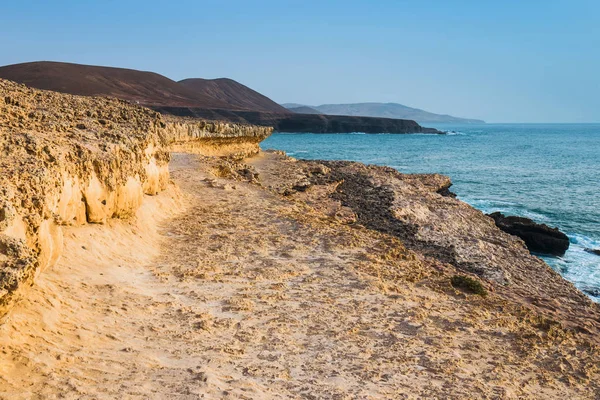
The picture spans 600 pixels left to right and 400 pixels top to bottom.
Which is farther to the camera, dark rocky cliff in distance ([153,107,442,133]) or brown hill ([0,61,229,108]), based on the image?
dark rocky cliff in distance ([153,107,442,133])

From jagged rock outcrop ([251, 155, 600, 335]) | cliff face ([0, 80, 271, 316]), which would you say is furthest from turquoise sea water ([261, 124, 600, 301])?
cliff face ([0, 80, 271, 316])

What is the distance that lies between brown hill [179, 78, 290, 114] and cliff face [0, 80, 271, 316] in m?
158

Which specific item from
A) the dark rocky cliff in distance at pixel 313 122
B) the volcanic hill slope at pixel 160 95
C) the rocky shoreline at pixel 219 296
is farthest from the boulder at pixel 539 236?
the dark rocky cliff in distance at pixel 313 122

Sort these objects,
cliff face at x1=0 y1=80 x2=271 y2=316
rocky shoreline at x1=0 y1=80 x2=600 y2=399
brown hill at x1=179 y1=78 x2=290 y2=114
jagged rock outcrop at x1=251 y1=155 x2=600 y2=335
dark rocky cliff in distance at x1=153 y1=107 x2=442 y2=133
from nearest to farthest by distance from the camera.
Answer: cliff face at x1=0 y1=80 x2=271 y2=316 < rocky shoreline at x1=0 y1=80 x2=600 y2=399 < jagged rock outcrop at x1=251 y1=155 x2=600 y2=335 < dark rocky cliff in distance at x1=153 y1=107 x2=442 y2=133 < brown hill at x1=179 y1=78 x2=290 y2=114

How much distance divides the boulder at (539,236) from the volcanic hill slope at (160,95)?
7176 centimetres

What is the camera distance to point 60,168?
8.98m

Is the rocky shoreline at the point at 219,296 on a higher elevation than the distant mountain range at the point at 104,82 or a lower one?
lower

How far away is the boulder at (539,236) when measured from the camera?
21.8m

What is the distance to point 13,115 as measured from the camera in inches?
398

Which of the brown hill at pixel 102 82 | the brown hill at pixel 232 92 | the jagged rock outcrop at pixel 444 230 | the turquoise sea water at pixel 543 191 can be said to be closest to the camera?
the jagged rock outcrop at pixel 444 230

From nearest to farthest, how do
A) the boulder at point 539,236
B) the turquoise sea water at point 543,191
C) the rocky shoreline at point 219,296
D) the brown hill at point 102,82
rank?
the rocky shoreline at point 219,296, the turquoise sea water at point 543,191, the boulder at point 539,236, the brown hill at point 102,82

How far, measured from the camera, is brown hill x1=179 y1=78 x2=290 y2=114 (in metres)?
173

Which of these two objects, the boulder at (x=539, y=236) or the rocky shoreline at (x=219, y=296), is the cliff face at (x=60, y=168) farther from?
the boulder at (x=539, y=236)

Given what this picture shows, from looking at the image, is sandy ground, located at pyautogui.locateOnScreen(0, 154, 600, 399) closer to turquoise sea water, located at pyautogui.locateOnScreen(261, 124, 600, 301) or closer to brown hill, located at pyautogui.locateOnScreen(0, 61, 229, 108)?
turquoise sea water, located at pyautogui.locateOnScreen(261, 124, 600, 301)
